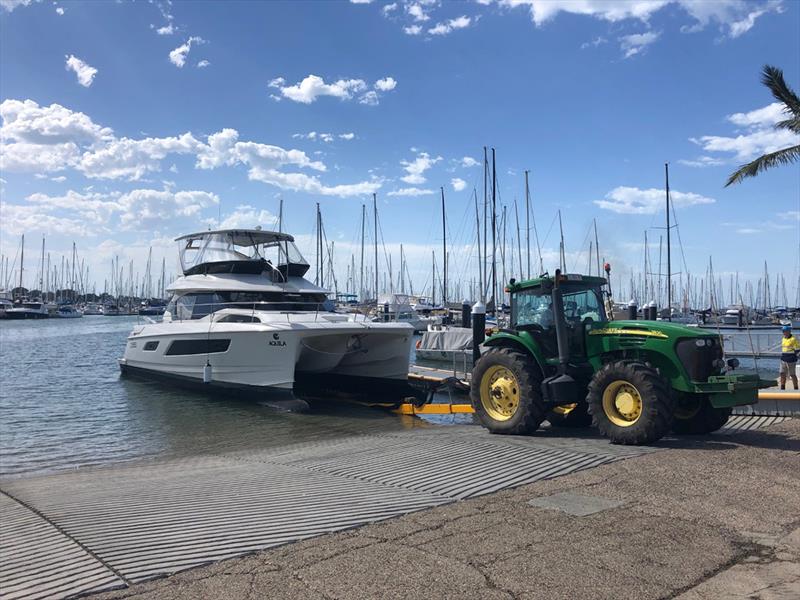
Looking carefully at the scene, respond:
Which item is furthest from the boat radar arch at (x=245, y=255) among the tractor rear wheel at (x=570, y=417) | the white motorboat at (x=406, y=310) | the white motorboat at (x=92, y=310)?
the white motorboat at (x=92, y=310)

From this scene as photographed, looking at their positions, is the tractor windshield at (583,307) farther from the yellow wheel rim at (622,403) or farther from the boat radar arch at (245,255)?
the boat radar arch at (245,255)

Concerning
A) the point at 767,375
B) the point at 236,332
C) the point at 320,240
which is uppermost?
the point at 320,240

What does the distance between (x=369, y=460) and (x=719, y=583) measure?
5.14 m

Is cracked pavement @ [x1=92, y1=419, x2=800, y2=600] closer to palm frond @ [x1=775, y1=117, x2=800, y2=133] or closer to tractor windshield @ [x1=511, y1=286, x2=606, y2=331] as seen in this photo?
tractor windshield @ [x1=511, y1=286, x2=606, y2=331]

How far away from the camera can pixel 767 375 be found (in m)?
24.0

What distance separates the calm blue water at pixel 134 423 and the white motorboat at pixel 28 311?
81.5m

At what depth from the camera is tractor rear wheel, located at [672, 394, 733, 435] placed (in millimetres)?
9570

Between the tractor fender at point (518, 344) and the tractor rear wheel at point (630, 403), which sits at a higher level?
the tractor fender at point (518, 344)

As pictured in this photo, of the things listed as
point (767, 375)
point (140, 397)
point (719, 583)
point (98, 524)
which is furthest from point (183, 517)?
point (767, 375)

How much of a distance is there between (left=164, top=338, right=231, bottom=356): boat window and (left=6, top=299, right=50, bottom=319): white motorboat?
87960 mm

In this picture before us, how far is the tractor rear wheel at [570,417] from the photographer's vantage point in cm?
1092

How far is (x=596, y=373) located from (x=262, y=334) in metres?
9.75

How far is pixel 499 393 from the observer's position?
10.6 meters

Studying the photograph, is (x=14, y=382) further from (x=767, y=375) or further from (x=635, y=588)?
(x=767, y=375)
